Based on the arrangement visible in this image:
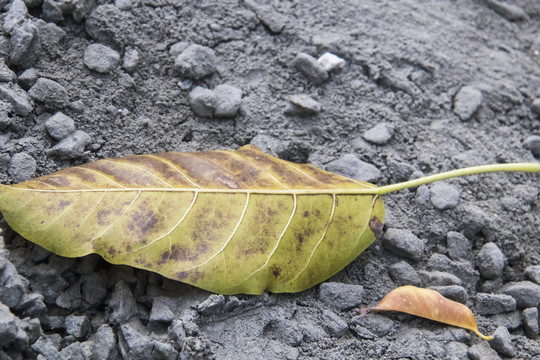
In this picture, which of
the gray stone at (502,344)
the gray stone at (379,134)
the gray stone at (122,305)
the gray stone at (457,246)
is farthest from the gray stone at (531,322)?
the gray stone at (122,305)

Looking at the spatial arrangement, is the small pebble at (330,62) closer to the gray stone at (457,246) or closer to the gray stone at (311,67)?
the gray stone at (311,67)

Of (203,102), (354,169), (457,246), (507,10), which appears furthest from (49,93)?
(507,10)

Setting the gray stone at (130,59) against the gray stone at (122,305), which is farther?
the gray stone at (130,59)

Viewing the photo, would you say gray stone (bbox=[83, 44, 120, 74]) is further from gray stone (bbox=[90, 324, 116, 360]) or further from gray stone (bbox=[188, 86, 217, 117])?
gray stone (bbox=[90, 324, 116, 360])

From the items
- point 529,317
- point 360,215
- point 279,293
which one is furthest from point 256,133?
point 529,317

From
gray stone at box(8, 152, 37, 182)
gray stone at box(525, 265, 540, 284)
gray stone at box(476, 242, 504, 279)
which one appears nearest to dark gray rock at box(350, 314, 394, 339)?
gray stone at box(476, 242, 504, 279)

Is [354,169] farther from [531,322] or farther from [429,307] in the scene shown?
[531,322]
